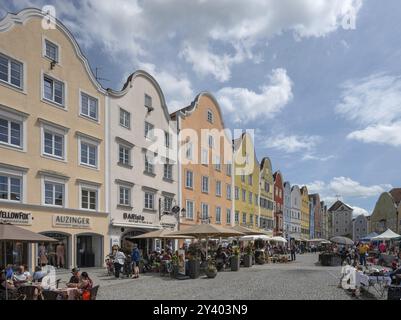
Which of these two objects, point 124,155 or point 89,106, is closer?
point 89,106

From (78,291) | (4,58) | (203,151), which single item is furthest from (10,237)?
(203,151)

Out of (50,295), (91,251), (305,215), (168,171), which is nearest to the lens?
(50,295)

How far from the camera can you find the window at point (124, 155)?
3041 centimetres

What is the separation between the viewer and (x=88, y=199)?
27.0 meters

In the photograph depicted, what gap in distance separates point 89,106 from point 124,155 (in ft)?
15.0

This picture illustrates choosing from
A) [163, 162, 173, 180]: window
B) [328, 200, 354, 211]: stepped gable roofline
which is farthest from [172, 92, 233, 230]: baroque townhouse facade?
[328, 200, 354, 211]: stepped gable roofline

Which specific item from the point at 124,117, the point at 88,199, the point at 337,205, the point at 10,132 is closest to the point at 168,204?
the point at 124,117

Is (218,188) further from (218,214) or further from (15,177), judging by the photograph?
(15,177)

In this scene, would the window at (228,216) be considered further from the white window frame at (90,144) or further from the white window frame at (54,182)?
the white window frame at (54,182)

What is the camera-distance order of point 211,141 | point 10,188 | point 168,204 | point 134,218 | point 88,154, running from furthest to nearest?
point 211,141 → point 168,204 → point 134,218 → point 88,154 → point 10,188

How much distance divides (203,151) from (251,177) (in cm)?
1626

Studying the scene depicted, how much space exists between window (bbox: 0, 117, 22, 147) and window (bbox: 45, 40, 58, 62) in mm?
4636
